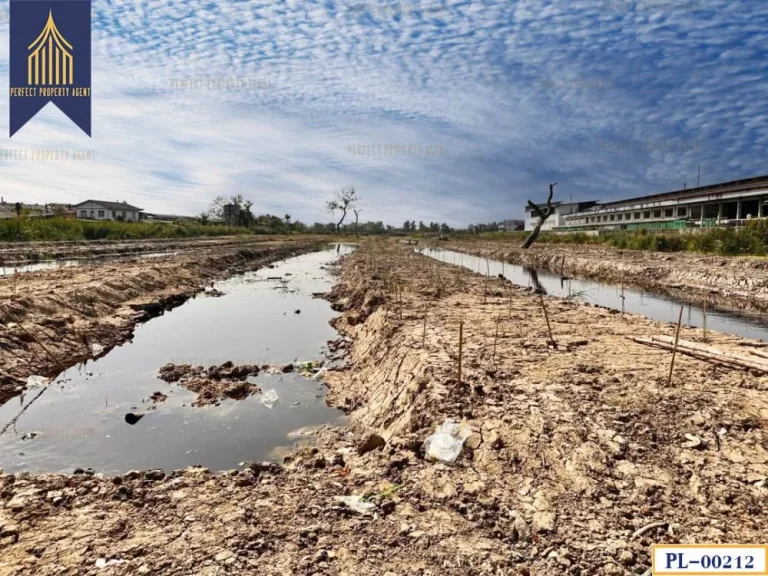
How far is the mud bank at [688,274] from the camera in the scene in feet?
53.5

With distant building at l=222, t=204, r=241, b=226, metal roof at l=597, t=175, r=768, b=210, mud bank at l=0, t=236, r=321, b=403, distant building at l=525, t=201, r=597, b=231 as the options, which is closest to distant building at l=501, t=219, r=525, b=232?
distant building at l=525, t=201, r=597, b=231

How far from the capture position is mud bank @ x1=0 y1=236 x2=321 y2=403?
318 inches

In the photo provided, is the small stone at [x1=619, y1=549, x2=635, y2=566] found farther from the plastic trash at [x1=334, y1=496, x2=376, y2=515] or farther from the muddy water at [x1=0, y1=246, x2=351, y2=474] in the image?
the muddy water at [x1=0, y1=246, x2=351, y2=474]

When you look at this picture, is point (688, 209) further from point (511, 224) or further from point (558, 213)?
point (511, 224)

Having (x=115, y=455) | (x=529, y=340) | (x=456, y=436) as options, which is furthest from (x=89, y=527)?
(x=529, y=340)

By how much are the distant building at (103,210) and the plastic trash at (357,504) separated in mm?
87093

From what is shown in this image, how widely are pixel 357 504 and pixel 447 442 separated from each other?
1173 millimetres

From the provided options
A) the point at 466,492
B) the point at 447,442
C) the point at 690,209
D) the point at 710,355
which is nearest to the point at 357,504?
the point at 466,492

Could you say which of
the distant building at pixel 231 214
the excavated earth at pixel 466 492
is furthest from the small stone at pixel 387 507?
the distant building at pixel 231 214

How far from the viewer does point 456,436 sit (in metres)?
4.59

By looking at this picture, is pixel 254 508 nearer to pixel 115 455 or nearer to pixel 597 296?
pixel 115 455

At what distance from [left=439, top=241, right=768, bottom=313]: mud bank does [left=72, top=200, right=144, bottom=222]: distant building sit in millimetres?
77612

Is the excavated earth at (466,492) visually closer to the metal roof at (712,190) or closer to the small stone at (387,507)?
the small stone at (387,507)

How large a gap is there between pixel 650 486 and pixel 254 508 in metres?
3.25
